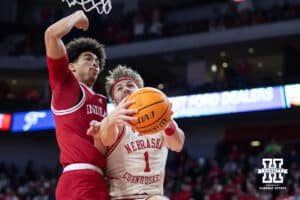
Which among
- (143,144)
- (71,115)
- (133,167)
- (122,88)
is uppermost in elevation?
(122,88)

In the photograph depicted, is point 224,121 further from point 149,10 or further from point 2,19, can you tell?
point 2,19

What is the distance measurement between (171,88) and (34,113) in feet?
17.4

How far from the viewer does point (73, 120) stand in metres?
3.79

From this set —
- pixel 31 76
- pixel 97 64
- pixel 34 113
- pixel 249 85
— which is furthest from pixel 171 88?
pixel 97 64

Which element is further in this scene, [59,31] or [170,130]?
[170,130]

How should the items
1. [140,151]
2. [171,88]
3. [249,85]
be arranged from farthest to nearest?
[171,88] < [249,85] < [140,151]

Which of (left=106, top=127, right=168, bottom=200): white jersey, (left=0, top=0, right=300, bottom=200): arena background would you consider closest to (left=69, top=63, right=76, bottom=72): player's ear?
(left=106, top=127, right=168, bottom=200): white jersey

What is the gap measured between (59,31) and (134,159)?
1.00 meters

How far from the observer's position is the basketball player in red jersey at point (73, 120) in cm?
366

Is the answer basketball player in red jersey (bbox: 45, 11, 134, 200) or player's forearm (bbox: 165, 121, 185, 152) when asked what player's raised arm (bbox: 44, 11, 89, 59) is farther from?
player's forearm (bbox: 165, 121, 185, 152)

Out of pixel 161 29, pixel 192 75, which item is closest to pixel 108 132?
pixel 192 75


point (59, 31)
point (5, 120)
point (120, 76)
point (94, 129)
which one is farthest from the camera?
point (5, 120)

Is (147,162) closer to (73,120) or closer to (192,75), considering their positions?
(73,120)

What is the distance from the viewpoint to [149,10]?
936 inches
